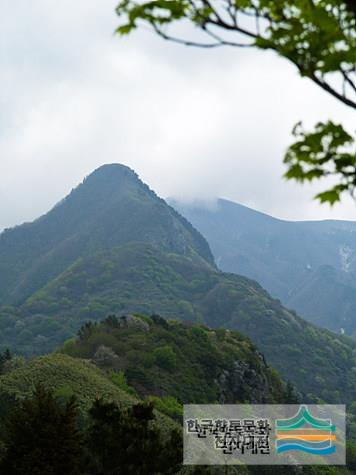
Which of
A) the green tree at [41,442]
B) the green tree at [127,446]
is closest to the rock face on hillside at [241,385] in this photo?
the green tree at [127,446]

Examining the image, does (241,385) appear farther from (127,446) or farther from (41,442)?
(41,442)

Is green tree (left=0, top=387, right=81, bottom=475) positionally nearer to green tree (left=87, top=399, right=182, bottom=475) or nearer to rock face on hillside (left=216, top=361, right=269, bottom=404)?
green tree (left=87, top=399, right=182, bottom=475)

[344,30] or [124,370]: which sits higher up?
[344,30]

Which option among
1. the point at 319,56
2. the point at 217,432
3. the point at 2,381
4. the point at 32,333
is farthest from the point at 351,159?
the point at 32,333

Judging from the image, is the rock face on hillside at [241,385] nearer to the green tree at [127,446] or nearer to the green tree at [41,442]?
the green tree at [127,446]

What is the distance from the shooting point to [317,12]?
17.7 feet

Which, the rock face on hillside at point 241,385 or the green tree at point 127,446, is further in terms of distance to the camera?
the rock face on hillside at point 241,385

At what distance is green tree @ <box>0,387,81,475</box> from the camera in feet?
49.7

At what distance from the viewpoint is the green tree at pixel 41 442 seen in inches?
596

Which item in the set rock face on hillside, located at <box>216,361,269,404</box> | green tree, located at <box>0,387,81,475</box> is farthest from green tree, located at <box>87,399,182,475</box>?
rock face on hillside, located at <box>216,361,269,404</box>

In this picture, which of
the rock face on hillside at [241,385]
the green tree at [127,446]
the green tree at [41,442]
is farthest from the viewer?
the rock face on hillside at [241,385]

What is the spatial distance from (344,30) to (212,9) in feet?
5.68

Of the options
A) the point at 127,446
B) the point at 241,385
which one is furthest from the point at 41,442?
the point at 241,385

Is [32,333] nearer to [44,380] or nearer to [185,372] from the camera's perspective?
[185,372]
